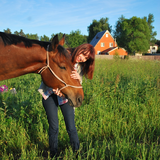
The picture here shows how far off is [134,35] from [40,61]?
3877 cm

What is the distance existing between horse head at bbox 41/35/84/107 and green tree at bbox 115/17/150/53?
3794 centimetres

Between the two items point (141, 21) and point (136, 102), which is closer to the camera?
point (136, 102)

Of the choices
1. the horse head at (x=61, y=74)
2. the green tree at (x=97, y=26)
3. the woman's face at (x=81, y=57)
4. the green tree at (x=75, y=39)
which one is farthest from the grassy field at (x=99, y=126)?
the green tree at (x=97, y=26)

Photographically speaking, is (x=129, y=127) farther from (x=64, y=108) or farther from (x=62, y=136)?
(x=64, y=108)

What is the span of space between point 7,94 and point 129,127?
3.12m

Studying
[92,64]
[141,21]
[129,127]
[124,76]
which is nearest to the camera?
[92,64]

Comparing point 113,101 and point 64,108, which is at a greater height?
point 64,108

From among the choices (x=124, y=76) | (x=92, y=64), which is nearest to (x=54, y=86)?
(x=92, y=64)

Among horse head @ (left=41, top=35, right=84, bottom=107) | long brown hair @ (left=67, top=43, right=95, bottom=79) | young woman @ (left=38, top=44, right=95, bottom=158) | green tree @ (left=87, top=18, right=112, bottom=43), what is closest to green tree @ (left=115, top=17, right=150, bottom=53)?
green tree @ (left=87, top=18, right=112, bottom=43)

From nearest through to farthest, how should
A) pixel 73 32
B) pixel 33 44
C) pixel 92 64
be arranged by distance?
pixel 33 44
pixel 92 64
pixel 73 32

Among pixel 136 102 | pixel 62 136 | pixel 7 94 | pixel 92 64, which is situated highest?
pixel 92 64

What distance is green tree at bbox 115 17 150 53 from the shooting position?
3575 centimetres

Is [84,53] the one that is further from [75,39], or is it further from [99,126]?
[75,39]

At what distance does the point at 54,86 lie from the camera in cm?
160
